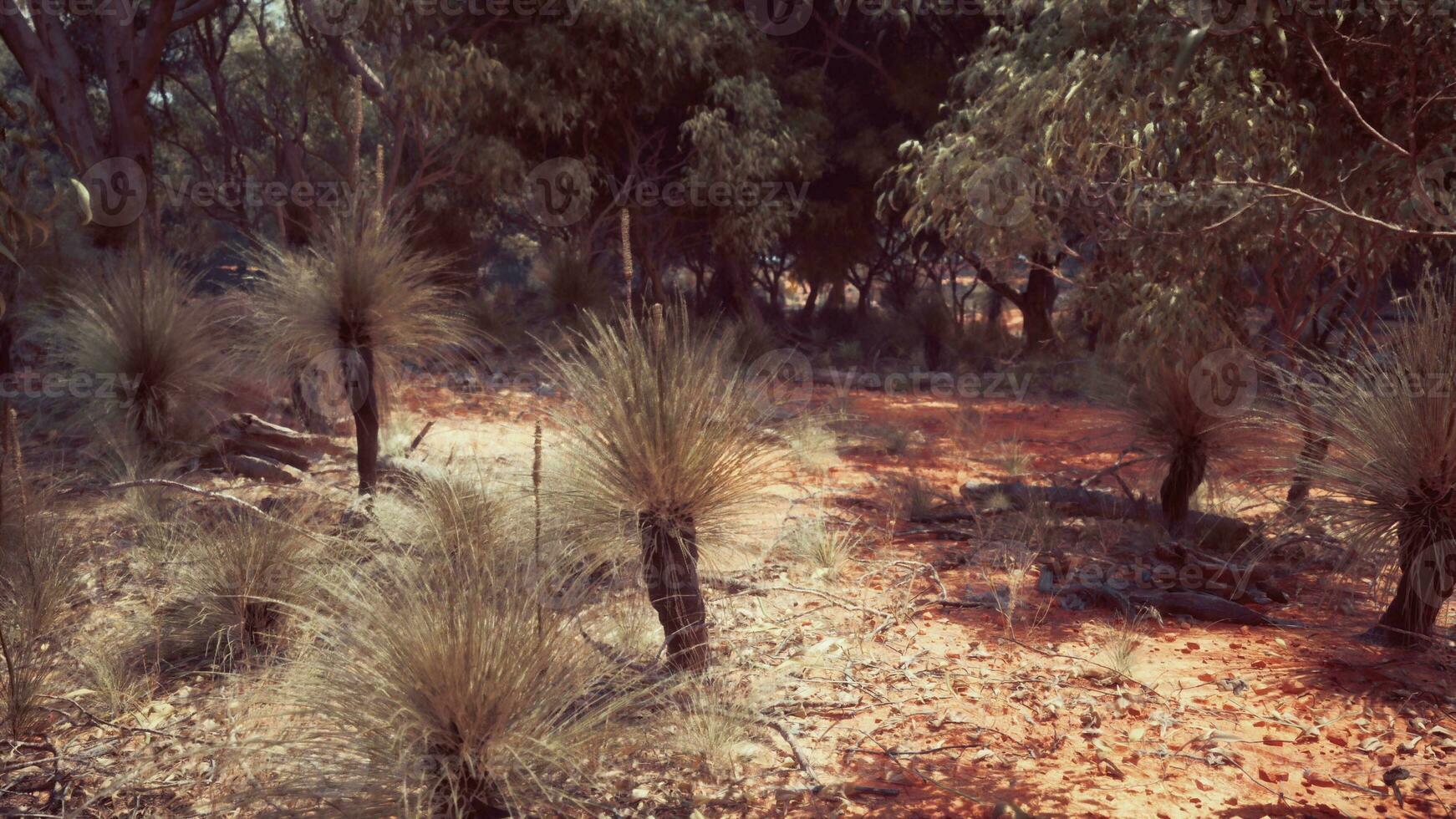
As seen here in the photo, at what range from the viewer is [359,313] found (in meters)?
5.71

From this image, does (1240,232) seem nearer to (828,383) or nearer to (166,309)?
(166,309)

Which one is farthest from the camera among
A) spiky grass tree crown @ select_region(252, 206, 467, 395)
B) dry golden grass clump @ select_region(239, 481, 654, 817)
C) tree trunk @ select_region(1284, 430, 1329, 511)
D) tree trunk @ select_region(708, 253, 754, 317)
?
tree trunk @ select_region(708, 253, 754, 317)

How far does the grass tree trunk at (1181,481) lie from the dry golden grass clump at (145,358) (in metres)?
6.49

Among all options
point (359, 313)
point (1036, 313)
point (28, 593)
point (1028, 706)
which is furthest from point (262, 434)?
point (1036, 313)

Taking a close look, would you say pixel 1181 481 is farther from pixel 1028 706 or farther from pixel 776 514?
pixel 1028 706

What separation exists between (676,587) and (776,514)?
9.21 ft

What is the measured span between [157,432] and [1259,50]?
732cm

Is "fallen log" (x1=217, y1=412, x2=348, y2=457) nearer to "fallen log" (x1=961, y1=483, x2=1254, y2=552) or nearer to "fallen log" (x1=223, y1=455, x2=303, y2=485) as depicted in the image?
"fallen log" (x1=223, y1=455, x2=303, y2=485)

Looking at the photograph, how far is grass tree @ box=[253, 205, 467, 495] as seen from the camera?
565cm

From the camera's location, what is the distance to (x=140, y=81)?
968 cm

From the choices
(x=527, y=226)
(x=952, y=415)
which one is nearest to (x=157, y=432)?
(x=952, y=415)

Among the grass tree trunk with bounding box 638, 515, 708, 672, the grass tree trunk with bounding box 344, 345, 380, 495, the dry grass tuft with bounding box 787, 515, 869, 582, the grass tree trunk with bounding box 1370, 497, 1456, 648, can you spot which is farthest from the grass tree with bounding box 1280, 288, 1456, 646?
the grass tree trunk with bounding box 344, 345, 380, 495

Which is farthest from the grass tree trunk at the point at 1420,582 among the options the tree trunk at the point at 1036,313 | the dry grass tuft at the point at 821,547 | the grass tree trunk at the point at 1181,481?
the tree trunk at the point at 1036,313

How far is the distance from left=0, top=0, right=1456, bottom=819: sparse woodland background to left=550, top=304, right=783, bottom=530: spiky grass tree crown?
17mm
